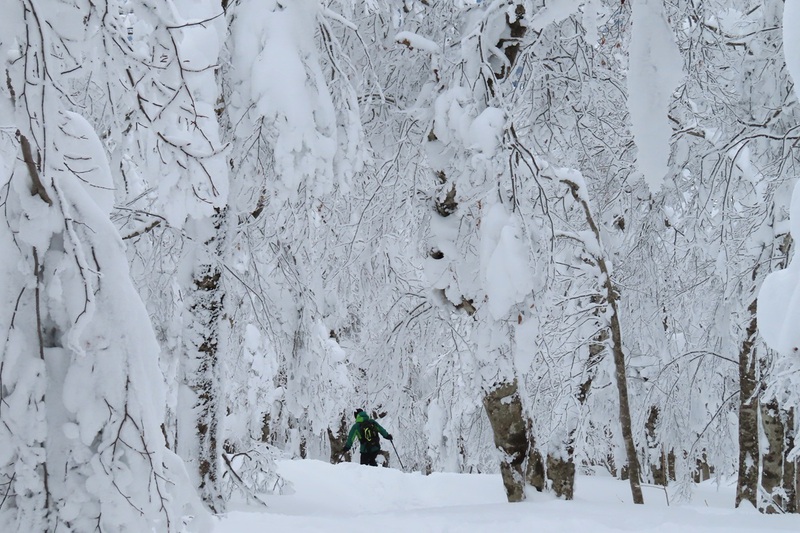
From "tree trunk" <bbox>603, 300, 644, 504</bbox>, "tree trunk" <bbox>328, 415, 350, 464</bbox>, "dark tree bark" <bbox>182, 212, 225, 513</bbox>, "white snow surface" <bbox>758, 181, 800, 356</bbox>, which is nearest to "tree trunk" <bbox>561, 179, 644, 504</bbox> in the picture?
"tree trunk" <bbox>603, 300, 644, 504</bbox>

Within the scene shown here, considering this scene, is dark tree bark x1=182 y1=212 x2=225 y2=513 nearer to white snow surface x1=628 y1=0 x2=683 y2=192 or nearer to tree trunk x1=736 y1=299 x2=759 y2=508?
white snow surface x1=628 y1=0 x2=683 y2=192

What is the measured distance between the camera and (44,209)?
2025 millimetres

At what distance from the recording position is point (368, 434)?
1384cm

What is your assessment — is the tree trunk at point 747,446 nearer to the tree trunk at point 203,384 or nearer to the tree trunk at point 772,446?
the tree trunk at point 772,446

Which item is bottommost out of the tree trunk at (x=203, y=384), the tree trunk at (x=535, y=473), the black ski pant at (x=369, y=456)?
the black ski pant at (x=369, y=456)

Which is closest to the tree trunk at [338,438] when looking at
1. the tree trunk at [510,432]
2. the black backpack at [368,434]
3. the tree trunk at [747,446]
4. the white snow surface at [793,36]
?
the black backpack at [368,434]

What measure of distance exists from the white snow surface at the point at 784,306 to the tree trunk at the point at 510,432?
326cm

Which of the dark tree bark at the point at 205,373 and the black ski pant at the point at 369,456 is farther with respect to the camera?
the black ski pant at the point at 369,456

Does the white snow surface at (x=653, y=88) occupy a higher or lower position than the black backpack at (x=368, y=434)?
higher

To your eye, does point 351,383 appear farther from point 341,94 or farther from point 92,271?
point 92,271

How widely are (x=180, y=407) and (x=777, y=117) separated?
258 inches

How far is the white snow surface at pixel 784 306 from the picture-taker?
258 cm

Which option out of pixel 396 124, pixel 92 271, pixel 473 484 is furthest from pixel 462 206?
pixel 473 484

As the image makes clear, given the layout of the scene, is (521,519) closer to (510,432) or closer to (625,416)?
(510,432)
